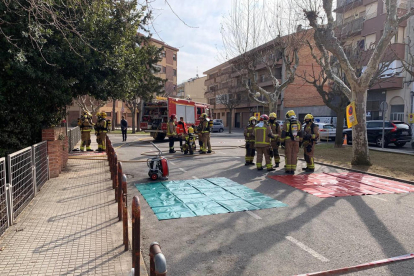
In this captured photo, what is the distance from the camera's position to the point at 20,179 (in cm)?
532

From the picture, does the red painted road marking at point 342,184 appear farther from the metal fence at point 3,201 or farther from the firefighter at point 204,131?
the metal fence at point 3,201

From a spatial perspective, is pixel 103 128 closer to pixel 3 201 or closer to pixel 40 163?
pixel 40 163

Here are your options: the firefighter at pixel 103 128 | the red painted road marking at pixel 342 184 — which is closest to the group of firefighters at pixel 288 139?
the red painted road marking at pixel 342 184

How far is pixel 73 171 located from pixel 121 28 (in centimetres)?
450

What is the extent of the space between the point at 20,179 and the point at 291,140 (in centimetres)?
717

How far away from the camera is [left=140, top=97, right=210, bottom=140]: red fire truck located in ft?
65.8

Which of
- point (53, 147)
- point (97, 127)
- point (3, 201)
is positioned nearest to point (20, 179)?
point (3, 201)

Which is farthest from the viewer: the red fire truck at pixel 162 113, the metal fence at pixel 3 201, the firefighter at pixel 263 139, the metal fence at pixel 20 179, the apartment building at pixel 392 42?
the apartment building at pixel 392 42

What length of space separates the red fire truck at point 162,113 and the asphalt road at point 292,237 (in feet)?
43.8

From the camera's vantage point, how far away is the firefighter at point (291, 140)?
9.48 m

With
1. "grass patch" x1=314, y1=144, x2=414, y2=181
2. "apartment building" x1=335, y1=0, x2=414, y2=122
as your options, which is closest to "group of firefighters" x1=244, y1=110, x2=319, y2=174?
"grass patch" x1=314, y1=144, x2=414, y2=181

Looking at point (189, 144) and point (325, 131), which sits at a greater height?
point (325, 131)

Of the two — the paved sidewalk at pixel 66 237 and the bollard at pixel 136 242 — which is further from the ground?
the bollard at pixel 136 242

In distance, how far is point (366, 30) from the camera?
27.6 m
